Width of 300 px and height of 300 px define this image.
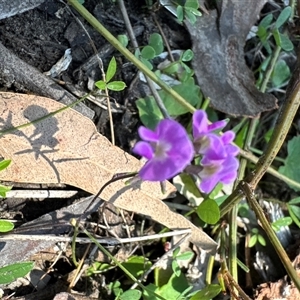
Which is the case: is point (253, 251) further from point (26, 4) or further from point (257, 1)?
point (26, 4)

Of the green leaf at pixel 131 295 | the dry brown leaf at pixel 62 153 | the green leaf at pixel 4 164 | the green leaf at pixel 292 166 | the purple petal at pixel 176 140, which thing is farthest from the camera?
the green leaf at pixel 292 166

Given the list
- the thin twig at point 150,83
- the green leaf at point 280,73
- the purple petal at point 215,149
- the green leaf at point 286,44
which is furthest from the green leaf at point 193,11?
the purple petal at point 215,149

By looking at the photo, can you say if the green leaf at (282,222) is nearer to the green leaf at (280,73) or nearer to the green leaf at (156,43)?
the green leaf at (280,73)

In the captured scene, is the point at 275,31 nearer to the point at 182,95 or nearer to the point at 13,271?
the point at 182,95

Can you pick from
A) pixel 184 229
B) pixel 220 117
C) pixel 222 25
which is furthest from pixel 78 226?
pixel 222 25

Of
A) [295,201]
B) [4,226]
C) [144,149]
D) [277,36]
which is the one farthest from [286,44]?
[4,226]

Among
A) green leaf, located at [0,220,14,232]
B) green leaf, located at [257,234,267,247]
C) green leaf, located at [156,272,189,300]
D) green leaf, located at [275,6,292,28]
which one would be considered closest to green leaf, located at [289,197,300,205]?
green leaf, located at [257,234,267,247]
